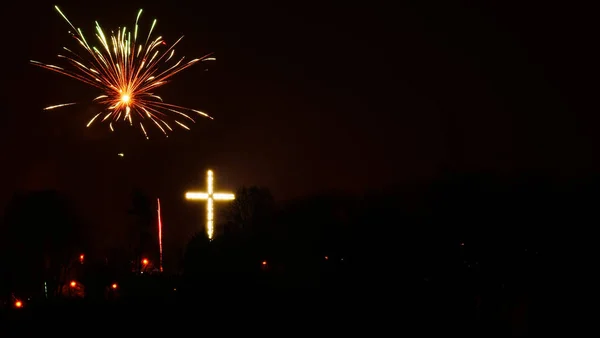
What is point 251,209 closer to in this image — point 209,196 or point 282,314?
point 209,196

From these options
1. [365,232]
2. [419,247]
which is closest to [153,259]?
[365,232]

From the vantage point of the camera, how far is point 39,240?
34812 millimetres


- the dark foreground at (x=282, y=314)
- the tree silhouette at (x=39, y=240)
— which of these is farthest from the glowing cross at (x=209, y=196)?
the dark foreground at (x=282, y=314)

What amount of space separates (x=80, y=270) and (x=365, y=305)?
1062 inches

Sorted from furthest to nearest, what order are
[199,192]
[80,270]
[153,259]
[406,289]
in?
[153,259]
[80,270]
[199,192]
[406,289]

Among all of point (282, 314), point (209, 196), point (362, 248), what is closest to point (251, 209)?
point (209, 196)

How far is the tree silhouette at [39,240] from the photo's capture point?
34375 millimetres

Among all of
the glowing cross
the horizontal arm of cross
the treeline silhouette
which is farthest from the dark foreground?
the horizontal arm of cross

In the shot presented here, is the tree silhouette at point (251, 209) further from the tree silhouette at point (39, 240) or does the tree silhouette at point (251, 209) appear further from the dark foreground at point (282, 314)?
the dark foreground at point (282, 314)

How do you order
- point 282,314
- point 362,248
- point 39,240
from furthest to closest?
1. point 39,240
2. point 362,248
3. point 282,314

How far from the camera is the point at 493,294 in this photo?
20953 mm

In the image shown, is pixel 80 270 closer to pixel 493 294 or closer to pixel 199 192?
pixel 199 192

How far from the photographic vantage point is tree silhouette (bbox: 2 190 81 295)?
113 feet

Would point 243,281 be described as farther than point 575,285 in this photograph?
No
